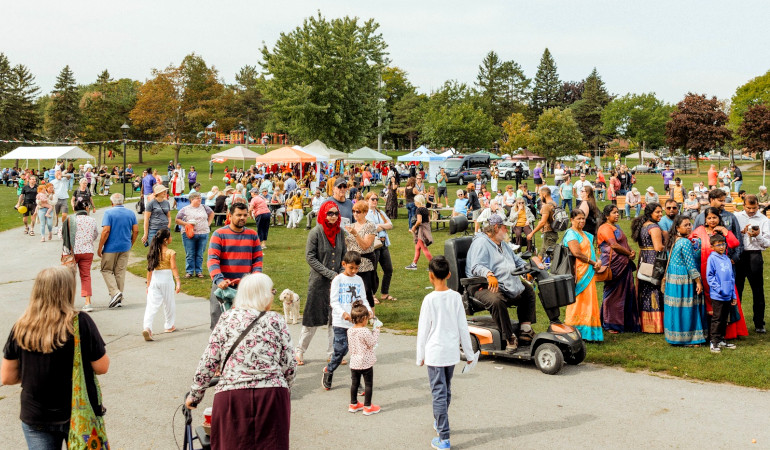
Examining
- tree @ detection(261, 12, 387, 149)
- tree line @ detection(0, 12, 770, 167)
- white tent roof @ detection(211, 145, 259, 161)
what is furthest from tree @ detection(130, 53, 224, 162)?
white tent roof @ detection(211, 145, 259, 161)

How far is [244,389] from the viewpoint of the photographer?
3.78 m

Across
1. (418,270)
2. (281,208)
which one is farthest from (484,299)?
(281,208)

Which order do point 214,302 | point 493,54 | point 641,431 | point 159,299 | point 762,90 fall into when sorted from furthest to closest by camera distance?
1. point 493,54
2. point 762,90
3. point 159,299
4. point 214,302
5. point 641,431

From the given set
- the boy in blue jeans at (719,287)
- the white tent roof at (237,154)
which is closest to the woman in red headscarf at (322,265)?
the boy in blue jeans at (719,287)

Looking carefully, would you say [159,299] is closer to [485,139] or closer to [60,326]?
[60,326]

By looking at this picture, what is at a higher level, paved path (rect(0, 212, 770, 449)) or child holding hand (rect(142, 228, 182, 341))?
child holding hand (rect(142, 228, 182, 341))

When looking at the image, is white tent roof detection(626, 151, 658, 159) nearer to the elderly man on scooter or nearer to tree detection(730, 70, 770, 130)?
tree detection(730, 70, 770, 130)

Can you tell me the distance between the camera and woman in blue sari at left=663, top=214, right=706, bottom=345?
798 centimetres

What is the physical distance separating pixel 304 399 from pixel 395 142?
95701 millimetres

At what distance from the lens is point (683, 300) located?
7.98m

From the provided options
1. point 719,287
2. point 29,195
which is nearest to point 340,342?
point 719,287

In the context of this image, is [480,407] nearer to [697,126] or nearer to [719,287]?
[719,287]

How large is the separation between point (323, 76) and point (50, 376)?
3951 centimetres

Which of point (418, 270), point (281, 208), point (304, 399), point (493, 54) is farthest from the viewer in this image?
point (493, 54)
